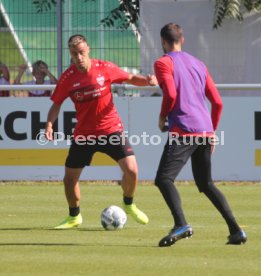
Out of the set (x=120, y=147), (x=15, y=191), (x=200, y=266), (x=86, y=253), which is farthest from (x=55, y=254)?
(x=15, y=191)

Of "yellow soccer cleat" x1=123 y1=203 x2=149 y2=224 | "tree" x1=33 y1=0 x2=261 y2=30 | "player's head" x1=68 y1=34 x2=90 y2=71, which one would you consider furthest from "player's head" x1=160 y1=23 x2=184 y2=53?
"tree" x1=33 y1=0 x2=261 y2=30

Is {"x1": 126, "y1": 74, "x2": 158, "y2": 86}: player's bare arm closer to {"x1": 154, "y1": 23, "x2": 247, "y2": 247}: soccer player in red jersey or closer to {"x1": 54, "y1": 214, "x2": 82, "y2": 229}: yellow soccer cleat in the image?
{"x1": 154, "y1": 23, "x2": 247, "y2": 247}: soccer player in red jersey

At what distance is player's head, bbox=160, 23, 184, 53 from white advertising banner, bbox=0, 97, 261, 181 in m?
6.86

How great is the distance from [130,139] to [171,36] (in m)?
7.05

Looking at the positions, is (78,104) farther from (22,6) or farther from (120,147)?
(22,6)

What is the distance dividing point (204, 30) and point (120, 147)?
8.26m

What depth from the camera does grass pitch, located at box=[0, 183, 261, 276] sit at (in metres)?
9.16

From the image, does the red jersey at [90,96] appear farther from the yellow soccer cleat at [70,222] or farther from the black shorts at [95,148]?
the yellow soccer cleat at [70,222]

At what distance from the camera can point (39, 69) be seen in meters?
18.8

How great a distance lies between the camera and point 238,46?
64.6ft

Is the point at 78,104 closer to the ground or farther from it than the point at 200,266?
farther from it

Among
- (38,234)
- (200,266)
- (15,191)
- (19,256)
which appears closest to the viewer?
(200,266)

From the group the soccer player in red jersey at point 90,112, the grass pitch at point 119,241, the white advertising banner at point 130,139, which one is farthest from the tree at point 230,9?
the soccer player in red jersey at point 90,112

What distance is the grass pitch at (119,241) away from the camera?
916cm
